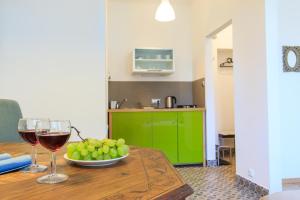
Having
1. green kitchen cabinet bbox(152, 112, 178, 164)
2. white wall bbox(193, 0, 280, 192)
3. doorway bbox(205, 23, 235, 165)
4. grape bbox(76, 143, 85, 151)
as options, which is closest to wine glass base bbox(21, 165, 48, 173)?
grape bbox(76, 143, 85, 151)

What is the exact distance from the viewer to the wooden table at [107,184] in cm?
62

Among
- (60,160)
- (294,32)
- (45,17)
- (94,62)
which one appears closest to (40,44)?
(45,17)

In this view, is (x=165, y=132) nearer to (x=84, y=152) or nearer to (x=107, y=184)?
(x=84, y=152)

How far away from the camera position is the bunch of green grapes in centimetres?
90

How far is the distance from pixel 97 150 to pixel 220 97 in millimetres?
4526

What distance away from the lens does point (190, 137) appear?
4.24 meters

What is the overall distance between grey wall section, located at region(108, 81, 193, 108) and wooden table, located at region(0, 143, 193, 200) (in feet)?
12.8

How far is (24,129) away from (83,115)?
82.8 inches

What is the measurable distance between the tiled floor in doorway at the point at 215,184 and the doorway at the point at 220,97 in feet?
1.52

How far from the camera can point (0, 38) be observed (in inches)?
114

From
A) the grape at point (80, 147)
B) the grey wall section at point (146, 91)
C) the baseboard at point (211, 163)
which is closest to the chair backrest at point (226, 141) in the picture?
the baseboard at point (211, 163)

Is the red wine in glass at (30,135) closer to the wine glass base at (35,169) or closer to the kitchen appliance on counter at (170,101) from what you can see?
the wine glass base at (35,169)

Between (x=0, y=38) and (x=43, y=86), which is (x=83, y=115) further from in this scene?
(x=0, y=38)

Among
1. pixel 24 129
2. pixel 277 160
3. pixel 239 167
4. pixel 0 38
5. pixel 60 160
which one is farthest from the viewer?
pixel 239 167
